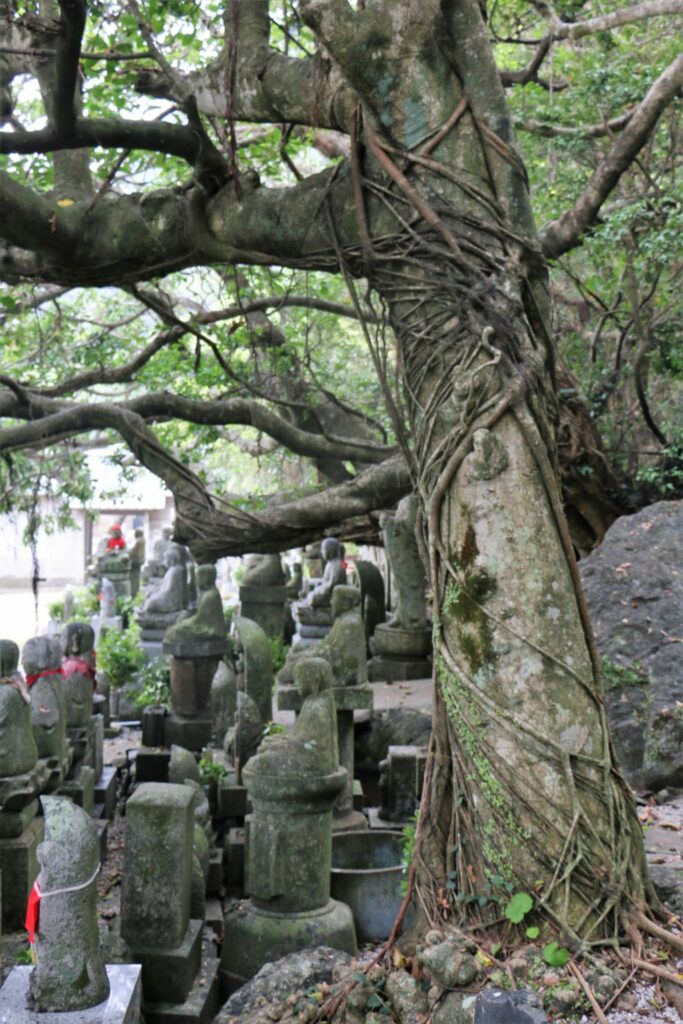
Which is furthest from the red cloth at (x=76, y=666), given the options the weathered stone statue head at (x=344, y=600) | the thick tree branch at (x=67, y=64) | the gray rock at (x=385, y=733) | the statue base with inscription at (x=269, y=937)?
the thick tree branch at (x=67, y=64)

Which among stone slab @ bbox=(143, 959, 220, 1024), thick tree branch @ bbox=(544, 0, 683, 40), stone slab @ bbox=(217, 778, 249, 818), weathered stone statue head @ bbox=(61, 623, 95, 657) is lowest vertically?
stone slab @ bbox=(143, 959, 220, 1024)

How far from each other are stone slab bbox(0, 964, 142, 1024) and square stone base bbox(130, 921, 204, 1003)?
4.40ft

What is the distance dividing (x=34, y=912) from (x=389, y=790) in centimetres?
455

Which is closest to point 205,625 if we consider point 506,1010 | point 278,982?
point 278,982

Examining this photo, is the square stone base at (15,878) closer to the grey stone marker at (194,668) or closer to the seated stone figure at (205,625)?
the grey stone marker at (194,668)

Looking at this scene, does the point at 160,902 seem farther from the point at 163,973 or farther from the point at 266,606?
the point at 266,606

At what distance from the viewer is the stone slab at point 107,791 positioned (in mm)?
8758

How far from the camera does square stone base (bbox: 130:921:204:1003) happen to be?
4.87 meters

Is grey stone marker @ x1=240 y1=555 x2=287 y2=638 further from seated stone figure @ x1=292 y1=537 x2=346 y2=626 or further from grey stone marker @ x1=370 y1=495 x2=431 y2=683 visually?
grey stone marker @ x1=370 y1=495 x2=431 y2=683

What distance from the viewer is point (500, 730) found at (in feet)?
13.0

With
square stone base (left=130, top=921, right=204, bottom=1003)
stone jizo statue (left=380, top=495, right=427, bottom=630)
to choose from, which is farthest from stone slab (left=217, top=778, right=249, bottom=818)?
stone jizo statue (left=380, top=495, right=427, bottom=630)

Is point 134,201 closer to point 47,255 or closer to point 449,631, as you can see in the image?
point 47,255

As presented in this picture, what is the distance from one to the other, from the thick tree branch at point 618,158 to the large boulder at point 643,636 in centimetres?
230

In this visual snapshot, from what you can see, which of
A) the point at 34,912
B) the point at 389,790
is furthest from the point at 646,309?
the point at 34,912
